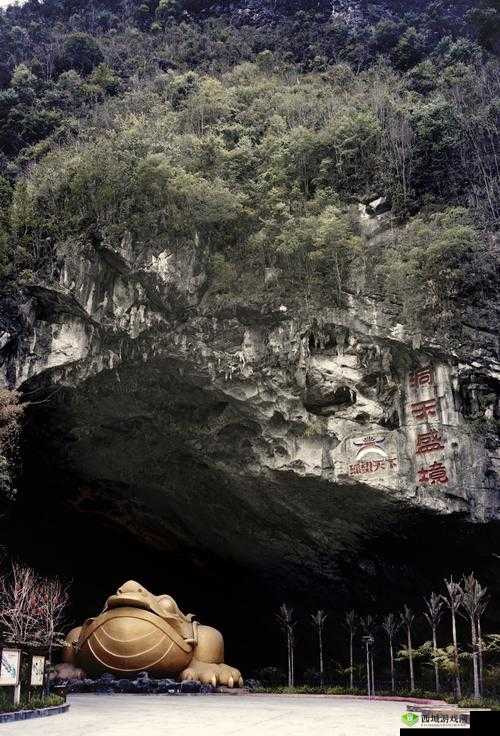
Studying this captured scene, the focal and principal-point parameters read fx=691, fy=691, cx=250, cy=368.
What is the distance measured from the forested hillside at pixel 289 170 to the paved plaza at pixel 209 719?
31.8ft

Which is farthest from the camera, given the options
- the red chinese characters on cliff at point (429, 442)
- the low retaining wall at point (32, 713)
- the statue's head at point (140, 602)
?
the statue's head at point (140, 602)

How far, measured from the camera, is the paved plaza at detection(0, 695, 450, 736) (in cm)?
915

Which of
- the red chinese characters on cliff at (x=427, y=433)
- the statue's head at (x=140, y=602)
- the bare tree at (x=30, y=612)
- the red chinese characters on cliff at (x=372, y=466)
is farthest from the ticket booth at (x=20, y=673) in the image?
the red chinese characters on cliff at (x=427, y=433)

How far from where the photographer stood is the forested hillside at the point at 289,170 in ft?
61.8

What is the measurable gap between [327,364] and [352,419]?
5.27ft

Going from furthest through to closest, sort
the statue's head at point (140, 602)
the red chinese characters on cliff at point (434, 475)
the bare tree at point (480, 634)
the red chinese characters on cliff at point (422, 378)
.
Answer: the statue's head at point (140, 602) < the red chinese characters on cliff at point (422, 378) < the red chinese characters on cliff at point (434, 475) < the bare tree at point (480, 634)

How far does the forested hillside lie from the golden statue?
885 centimetres

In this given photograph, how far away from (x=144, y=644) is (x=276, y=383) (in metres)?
7.75

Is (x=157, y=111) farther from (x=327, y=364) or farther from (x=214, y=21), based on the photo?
(x=214, y=21)

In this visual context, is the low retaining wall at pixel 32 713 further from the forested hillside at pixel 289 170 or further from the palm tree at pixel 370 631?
the forested hillside at pixel 289 170

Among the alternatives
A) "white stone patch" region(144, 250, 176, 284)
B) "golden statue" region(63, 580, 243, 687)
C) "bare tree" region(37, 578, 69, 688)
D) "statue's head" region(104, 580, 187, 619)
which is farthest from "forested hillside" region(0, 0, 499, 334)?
"golden statue" region(63, 580, 243, 687)

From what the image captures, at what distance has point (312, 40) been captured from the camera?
108ft

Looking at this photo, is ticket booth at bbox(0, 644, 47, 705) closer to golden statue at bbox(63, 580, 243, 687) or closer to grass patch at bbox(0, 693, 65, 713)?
grass patch at bbox(0, 693, 65, 713)

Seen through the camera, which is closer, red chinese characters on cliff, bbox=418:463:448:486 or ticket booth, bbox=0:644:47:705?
ticket booth, bbox=0:644:47:705
